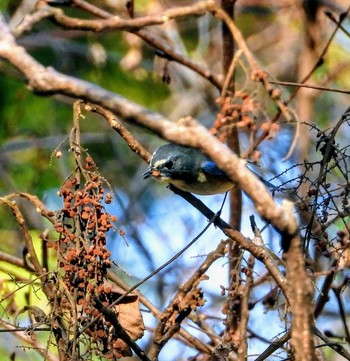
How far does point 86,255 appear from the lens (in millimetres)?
1883

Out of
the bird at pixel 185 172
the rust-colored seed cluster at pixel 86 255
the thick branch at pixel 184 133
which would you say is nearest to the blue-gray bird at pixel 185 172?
the bird at pixel 185 172

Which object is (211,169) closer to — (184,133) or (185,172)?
Answer: (185,172)

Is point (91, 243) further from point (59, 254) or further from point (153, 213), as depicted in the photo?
point (153, 213)

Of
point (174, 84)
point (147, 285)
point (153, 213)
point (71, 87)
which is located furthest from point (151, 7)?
point (71, 87)

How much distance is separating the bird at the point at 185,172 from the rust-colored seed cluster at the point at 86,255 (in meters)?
0.66

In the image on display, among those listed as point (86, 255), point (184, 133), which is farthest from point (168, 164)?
point (184, 133)

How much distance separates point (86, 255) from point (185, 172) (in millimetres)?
889

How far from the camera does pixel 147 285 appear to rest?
5.32m

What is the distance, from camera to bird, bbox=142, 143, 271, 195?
8.77ft

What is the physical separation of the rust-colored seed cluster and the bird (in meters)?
0.66

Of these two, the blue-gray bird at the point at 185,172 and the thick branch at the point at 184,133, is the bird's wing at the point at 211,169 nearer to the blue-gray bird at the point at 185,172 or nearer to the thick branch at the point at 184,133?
the blue-gray bird at the point at 185,172

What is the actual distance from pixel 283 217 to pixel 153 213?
4.91 m

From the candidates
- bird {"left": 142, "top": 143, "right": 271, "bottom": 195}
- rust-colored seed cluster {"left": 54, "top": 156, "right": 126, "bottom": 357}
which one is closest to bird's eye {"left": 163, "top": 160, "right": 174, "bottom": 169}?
bird {"left": 142, "top": 143, "right": 271, "bottom": 195}

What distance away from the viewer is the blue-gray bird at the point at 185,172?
267 centimetres
